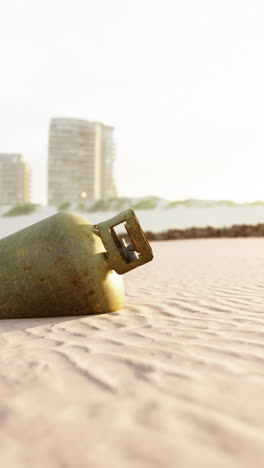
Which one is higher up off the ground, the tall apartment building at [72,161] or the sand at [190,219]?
the tall apartment building at [72,161]

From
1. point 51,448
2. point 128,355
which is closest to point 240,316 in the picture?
point 128,355

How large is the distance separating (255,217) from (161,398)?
104ft

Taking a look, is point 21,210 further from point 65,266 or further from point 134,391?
point 134,391

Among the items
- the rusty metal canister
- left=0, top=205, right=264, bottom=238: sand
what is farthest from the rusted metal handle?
left=0, top=205, right=264, bottom=238: sand

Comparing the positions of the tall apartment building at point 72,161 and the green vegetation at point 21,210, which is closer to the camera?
the green vegetation at point 21,210

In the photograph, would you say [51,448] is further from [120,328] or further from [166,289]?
[166,289]

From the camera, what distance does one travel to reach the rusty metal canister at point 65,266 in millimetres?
3984

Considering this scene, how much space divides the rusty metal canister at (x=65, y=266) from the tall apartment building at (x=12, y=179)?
70.3 meters

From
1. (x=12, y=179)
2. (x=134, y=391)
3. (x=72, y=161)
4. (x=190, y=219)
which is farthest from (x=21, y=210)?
(x=134, y=391)

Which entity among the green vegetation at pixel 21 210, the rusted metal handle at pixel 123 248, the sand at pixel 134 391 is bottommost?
the green vegetation at pixel 21 210

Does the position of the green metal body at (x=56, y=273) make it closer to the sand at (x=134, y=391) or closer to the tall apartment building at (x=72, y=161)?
the sand at (x=134, y=391)

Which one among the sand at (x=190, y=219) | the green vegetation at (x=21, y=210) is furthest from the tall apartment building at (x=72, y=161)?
the sand at (x=190, y=219)

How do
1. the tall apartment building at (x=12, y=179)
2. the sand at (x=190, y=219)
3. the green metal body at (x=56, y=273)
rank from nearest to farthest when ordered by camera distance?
1. the green metal body at (x=56, y=273)
2. the sand at (x=190, y=219)
3. the tall apartment building at (x=12, y=179)

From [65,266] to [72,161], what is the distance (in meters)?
62.2
